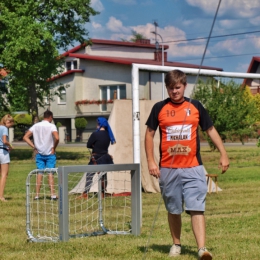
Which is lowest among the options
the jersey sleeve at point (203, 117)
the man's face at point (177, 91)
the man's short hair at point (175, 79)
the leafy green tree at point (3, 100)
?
the jersey sleeve at point (203, 117)

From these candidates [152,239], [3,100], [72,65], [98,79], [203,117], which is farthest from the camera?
[72,65]

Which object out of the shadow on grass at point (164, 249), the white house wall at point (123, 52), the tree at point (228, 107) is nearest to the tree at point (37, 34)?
the tree at point (228, 107)

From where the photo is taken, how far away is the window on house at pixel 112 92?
6088cm

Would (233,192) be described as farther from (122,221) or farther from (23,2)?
(23,2)

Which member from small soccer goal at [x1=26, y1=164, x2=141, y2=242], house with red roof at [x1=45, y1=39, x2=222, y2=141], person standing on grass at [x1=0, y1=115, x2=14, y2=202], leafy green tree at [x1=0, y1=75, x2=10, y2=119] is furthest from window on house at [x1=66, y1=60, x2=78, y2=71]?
small soccer goal at [x1=26, y1=164, x2=141, y2=242]

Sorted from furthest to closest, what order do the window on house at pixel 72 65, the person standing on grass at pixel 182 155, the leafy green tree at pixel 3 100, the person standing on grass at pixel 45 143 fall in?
the window on house at pixel 72 65, the leafy green tree at pixel 3 100, the person standing on grass at pixel 45 143, the person standing on grass at pixel 182 155

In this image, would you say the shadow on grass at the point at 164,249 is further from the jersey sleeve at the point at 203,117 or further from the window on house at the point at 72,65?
the window on house at the point at 72,65

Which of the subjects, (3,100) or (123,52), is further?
(123,52)

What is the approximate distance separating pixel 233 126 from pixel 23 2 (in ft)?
45.2

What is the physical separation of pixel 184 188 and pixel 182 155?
321 millimetres

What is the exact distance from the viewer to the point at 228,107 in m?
37.9

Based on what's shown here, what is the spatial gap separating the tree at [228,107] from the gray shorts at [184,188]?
30982 millimetres

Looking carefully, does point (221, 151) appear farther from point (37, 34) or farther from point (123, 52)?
point (123, 52)

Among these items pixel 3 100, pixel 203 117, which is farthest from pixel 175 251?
pixel 3 100
